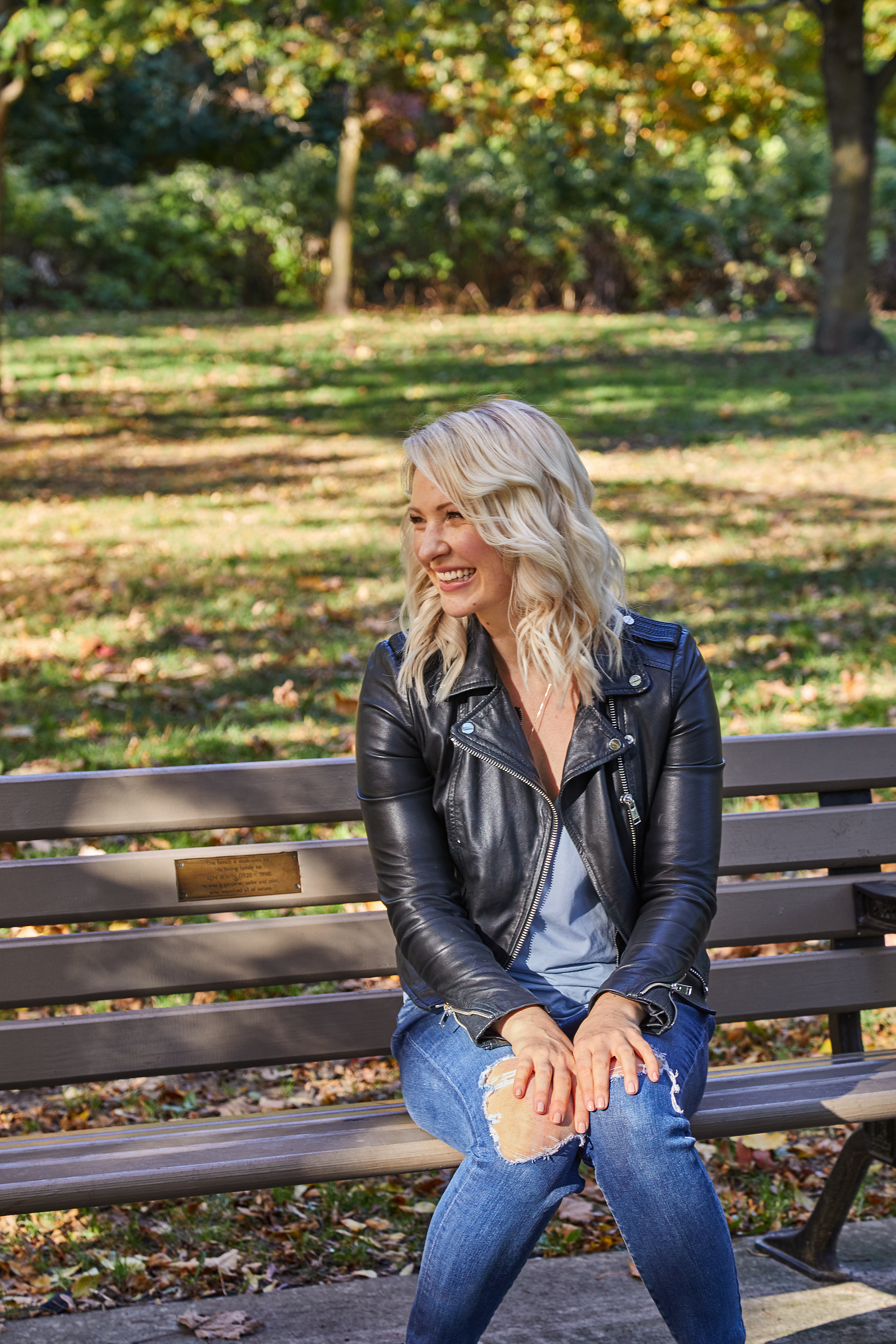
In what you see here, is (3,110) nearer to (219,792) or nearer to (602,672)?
(219,792)

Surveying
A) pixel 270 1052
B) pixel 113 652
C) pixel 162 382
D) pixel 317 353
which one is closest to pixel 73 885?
pixel 270 1052

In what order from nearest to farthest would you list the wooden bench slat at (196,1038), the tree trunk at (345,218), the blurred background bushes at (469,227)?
1. the wooden bench slat at (196,1038)
2. the tree trunk at (345,218)
3. the blurred background bushes at (469,227)

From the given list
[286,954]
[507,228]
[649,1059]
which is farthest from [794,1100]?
[507,228]

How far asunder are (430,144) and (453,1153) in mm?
26702

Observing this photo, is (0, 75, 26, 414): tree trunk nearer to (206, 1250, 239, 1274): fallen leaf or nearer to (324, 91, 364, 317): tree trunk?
(324, 91, 364, 317): tree trunk

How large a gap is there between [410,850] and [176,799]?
0.49 meters

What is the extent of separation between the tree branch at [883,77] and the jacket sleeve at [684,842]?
49.4 feet

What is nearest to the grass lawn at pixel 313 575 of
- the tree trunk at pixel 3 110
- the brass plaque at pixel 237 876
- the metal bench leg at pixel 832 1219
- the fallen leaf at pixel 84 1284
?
the fallen leaf at pixel 84 1284

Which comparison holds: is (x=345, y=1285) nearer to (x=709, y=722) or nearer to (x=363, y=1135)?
(x=363, y=1135)

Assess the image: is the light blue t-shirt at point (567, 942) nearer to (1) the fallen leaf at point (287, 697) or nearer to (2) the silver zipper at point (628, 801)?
(2) the silver zipper at point (628, 801)

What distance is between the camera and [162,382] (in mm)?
15055

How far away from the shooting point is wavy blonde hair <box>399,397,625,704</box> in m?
2.53

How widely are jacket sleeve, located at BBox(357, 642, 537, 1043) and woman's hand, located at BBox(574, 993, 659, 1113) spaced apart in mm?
127

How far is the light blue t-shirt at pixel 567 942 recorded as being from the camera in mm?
2545
